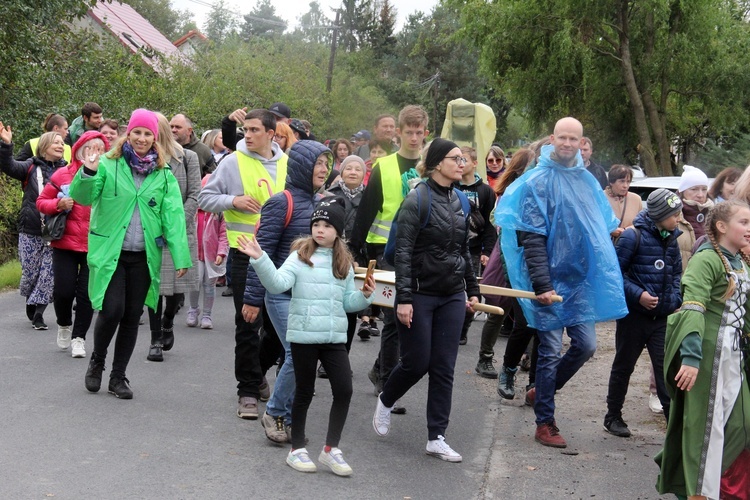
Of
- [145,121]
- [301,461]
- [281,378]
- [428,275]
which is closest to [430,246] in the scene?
[428,275]

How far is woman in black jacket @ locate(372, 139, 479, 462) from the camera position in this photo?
20.4ft

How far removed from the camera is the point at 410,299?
6.18 metres

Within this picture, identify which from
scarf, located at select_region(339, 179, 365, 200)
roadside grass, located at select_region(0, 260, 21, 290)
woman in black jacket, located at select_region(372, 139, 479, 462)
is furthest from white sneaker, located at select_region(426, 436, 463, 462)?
roadside grass, located at select_region(0, 260, 21, 290)

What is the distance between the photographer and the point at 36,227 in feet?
33.1

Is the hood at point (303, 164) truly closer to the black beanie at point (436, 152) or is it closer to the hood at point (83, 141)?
the black beanie at point (436, 152)

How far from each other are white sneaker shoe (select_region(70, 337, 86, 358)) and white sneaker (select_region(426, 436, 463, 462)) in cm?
359

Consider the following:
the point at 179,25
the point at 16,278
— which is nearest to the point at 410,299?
the point at 16,278

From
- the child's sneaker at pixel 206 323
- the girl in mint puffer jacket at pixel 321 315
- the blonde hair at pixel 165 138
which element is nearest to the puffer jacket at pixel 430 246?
the girl in mint puffer jacket at pixel 321 315

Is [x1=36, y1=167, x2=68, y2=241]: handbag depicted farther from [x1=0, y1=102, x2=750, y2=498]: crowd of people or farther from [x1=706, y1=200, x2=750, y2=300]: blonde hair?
[x1=706, y1=200, x2=750, y2=300]: blonde hair

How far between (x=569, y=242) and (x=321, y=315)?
1.91 meters

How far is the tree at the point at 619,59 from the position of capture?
92.2 feet

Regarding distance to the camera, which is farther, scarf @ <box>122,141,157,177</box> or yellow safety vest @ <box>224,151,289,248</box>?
scarf @ <box>122,141,157,177</box>

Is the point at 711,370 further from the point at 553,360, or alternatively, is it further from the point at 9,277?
the point at 9,277

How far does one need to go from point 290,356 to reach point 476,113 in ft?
22.4
